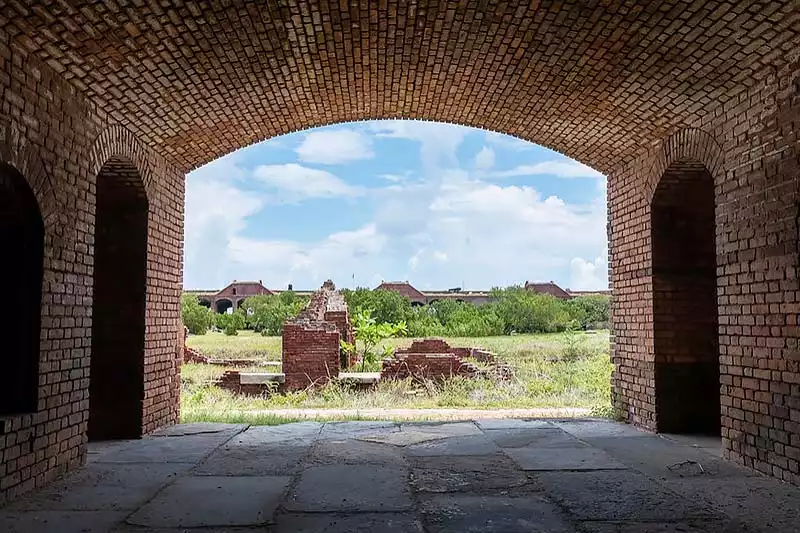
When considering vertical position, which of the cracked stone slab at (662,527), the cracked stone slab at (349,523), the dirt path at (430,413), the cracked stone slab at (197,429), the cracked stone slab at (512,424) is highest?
the cracked stone slab at (662,527)

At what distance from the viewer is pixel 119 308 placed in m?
7.75

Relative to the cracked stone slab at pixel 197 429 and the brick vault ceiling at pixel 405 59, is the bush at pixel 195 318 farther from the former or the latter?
the brick vault ceiling at pixel 405 59

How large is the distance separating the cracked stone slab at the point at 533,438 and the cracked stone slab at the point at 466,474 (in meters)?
0.76

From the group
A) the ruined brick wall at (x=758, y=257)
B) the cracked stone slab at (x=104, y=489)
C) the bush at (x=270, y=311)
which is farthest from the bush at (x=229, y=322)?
the ruined brick wall at (x=758, y=257)

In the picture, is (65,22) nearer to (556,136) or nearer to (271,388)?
(556,136)

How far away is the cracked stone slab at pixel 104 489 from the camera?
4.86 metres

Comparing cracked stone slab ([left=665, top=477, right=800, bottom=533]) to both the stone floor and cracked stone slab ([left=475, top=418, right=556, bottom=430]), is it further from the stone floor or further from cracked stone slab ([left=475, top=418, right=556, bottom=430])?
cracked stone slab ([left=475, top=418, right=556, bottom=430])

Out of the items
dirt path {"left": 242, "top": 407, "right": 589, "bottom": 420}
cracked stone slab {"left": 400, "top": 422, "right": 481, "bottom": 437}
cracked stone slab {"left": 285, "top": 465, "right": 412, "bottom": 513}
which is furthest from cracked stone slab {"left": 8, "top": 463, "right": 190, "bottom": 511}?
dirt path {"left": 242, "top": 407, "right": 589, "bottom": 420}

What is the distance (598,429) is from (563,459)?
1.99 m

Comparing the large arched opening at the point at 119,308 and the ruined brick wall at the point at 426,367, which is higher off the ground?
the large arched opening at the point at 119,308

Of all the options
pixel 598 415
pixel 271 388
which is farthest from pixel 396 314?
pixel 598 415

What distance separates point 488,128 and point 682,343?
11.8 ft

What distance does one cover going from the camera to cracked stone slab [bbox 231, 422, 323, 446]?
7.48 metres

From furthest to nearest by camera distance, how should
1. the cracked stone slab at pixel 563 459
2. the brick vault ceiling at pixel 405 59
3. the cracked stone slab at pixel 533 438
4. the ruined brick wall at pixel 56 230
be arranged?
the cracked stone slab at pixel 533 438 < the cracked stone slab at pixel 563 459 < the brick vault ceiling at pixel 405 59 < the ruined brick wall at pixel 56 230
